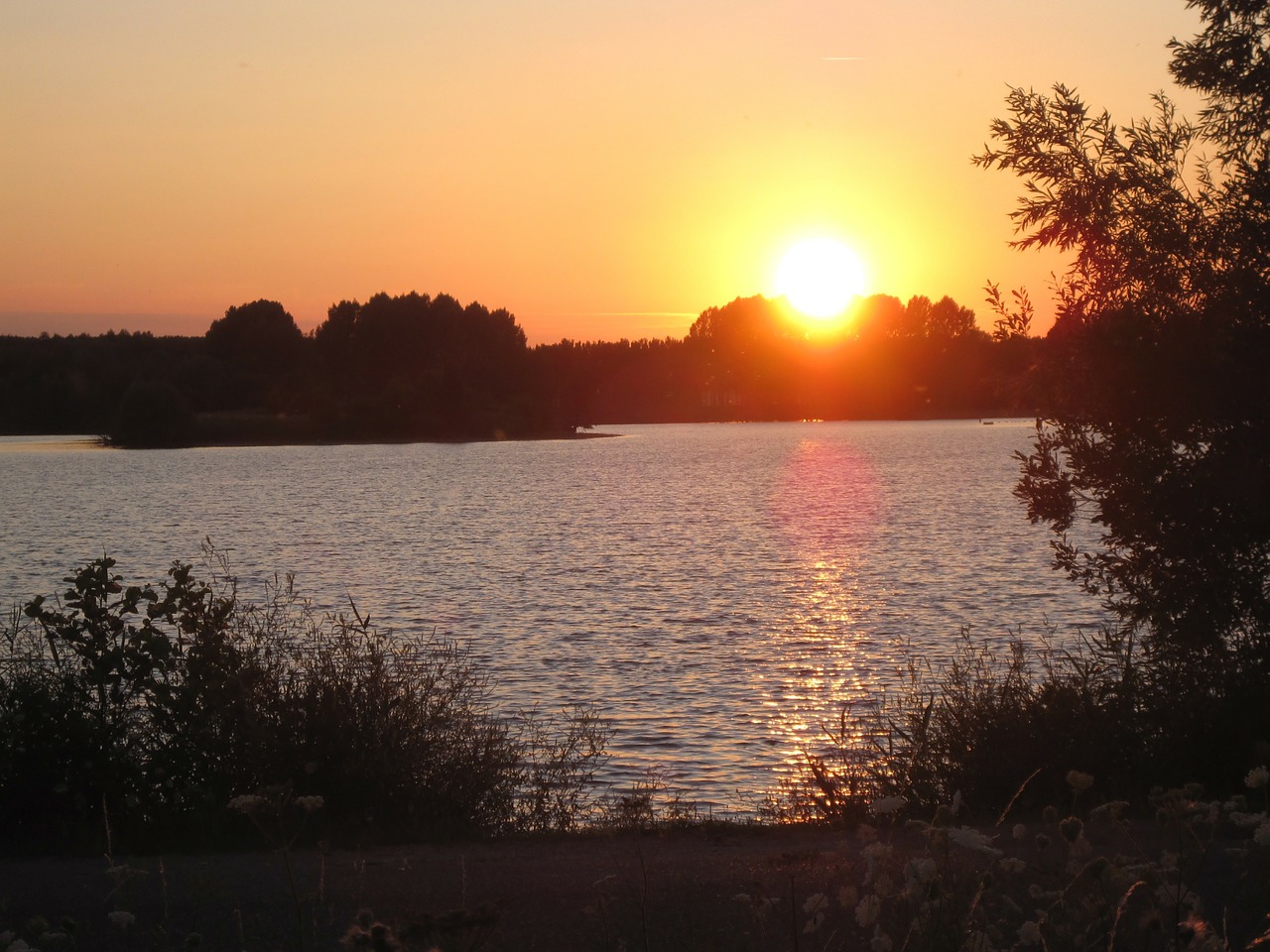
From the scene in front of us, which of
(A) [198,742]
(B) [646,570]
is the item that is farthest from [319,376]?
(A) [198,742]

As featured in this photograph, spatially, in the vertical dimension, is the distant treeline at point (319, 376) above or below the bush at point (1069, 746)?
above

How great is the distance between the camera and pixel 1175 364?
9422 millimetres

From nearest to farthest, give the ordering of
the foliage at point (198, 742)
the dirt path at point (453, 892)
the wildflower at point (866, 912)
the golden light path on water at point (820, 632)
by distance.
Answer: the wildflower at point (866, 912) → the dirt path at point (453, 892) → the foliage at point (198, 742) → the golden light path on water at point (820, 632)

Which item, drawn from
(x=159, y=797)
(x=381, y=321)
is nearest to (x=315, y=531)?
(x=159, y=797)

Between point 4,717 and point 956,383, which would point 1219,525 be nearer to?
point 4,717

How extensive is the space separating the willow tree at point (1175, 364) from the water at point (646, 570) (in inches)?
186

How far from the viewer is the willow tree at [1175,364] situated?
30.9 ft

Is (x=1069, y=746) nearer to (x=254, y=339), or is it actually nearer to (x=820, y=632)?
(x=820, y=632)

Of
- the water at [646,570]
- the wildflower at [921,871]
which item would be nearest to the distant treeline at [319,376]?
the water at [646,570]

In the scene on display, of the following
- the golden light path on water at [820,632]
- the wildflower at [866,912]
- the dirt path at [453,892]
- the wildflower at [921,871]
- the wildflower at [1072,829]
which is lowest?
the golden light path on water at [820,632]

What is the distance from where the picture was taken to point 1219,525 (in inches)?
374

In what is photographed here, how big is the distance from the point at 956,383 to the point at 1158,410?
18762 centimetres

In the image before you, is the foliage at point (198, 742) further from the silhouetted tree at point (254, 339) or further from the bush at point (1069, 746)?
the silhouetted tree at point (254, 339)

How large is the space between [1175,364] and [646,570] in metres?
24.5
